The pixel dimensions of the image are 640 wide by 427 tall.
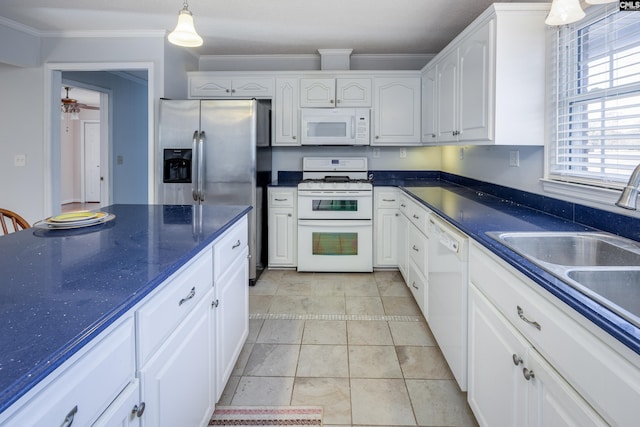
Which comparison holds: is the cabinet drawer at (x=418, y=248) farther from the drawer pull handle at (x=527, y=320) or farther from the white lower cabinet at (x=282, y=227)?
the drawer pull handle at (x=527, y=320)

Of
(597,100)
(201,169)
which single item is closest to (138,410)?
(597,100)

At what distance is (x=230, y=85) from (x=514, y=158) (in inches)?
112

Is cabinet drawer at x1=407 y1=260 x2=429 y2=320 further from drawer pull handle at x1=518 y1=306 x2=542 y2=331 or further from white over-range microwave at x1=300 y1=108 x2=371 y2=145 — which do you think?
white over-range microwave at x1=300 y1=108 x2=371 y2=145

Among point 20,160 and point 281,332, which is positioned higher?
point 20,160

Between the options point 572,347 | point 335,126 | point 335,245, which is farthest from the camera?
point 335,126

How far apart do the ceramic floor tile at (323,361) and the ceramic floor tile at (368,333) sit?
0.14 m

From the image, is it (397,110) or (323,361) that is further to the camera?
(397,110)

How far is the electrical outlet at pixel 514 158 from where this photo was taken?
104 inches

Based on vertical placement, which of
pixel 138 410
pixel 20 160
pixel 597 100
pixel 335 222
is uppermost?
pixel 597 100

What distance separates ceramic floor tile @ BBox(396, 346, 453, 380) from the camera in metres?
2.18

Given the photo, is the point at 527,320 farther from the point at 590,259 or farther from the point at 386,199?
the point at 386,199

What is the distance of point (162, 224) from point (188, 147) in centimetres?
193

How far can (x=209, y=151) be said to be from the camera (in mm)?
3584

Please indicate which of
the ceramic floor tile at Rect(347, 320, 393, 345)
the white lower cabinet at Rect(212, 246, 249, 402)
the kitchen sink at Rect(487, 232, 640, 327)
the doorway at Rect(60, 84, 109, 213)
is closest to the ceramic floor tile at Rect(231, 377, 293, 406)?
the white lower cabinet at Rect(212, 246, 249, 402)
